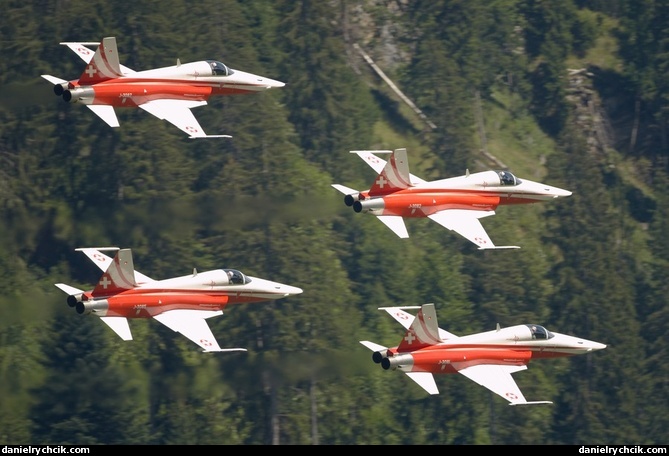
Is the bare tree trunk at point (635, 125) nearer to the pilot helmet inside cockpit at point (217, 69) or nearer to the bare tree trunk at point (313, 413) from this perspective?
the bare tree trunk at point (313, 413)

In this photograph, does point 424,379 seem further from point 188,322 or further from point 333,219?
point 333,219

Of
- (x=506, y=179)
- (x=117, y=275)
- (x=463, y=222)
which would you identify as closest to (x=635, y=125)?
(x=506, y=179)

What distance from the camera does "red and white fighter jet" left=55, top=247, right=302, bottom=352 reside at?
86938mm

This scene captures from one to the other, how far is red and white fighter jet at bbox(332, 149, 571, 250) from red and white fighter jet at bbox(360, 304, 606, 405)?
429 centimetres

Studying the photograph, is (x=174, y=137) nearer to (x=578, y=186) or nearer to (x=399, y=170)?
(x=578, y=186)

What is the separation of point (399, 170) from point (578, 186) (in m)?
43.1

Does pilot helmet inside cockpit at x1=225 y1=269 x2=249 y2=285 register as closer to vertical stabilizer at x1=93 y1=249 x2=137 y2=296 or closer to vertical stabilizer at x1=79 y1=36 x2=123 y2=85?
vertical stabilizer at x1=93 y1=249 x2=137 y2=296

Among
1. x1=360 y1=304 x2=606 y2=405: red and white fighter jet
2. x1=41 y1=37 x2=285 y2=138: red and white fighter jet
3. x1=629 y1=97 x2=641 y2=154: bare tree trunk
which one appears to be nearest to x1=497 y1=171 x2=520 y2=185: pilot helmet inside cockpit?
x1=360 y1=304 x2=606 y2=405: red and white fighter jet

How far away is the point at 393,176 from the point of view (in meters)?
92.6

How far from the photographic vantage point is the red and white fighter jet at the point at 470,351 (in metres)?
86.0

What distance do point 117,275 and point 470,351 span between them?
14843 mm

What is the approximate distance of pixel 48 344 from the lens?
117688 millimetres

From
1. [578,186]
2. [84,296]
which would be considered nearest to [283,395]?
[578,186]

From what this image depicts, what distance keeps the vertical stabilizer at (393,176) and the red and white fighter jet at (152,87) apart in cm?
586
